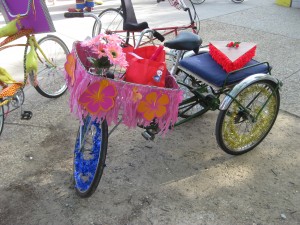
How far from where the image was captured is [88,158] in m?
2.68

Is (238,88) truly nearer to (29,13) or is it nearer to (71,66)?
(71,66)

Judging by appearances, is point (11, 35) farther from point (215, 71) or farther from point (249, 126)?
point (249, 126)

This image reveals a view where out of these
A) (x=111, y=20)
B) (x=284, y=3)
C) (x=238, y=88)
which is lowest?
(x=284, y=3)

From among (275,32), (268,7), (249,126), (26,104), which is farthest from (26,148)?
(268,7)

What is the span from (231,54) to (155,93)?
40.3 inches

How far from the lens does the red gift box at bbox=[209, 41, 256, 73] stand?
278 centimetres

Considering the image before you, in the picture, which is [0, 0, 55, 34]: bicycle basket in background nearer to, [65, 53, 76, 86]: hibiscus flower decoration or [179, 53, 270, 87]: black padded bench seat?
[65, 53, 76, 86]: hibiscus flower decoration

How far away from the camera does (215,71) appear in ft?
9.25

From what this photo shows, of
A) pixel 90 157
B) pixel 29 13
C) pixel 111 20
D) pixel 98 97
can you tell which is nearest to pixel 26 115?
pixel 29 13

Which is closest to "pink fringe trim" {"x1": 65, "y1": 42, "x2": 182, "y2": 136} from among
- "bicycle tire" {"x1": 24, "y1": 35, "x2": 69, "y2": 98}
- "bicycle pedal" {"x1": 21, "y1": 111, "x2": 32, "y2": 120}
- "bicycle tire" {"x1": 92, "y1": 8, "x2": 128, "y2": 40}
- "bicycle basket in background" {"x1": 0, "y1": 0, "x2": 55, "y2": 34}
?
"bicycle basket in background" {"x1": 0, "y1": 0, "x2": 55, "y2": 34}

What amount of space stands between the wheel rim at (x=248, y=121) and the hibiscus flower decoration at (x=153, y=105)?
85 cm

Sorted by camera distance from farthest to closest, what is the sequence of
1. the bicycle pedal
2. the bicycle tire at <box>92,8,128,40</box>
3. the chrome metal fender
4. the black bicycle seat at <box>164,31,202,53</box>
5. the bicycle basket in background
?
the bicycle tire at <box>92,8,128,40</box> → the bicycle pedal → the bicycle basket in background → the chrome metal fender → the black bicycle seat at <box>164,31,202,53</box>

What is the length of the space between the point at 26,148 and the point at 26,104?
0.89 metres

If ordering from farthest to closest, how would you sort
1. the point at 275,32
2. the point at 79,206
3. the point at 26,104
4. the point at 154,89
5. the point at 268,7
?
the point at 268,7
the point at 275,32
the point at 26,104
the point at 79,206
the point at 154,89
